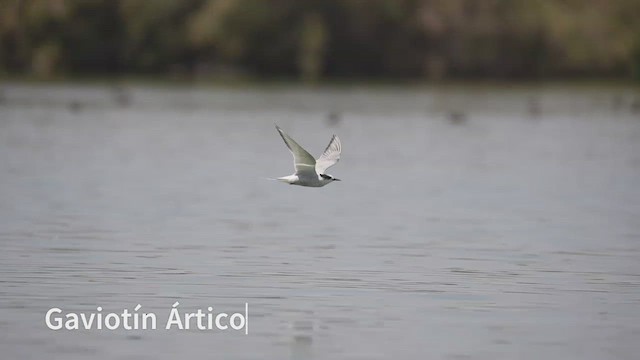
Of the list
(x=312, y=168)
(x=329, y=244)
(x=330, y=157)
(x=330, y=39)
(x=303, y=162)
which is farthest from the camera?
(x=330, y=39)

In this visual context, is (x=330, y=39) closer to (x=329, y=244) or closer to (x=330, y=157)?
(x=329, y=244)

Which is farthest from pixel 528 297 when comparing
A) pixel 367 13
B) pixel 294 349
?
pixel 367 13

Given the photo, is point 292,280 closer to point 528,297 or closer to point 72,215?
point 528,297

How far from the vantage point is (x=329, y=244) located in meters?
20.1

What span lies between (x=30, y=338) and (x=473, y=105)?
4721 cm

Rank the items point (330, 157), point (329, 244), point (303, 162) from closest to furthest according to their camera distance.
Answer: point (303, 162) → point (330, 157) → point (329, 244)

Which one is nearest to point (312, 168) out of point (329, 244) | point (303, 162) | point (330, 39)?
point (303, 162)

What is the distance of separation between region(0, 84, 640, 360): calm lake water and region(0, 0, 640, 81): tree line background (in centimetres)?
2656

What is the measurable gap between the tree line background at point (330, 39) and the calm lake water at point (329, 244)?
26.6 meters

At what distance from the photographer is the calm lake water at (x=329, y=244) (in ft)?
45.8

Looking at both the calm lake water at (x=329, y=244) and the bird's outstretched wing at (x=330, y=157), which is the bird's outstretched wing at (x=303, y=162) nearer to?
the bird's outstretched wing at (x=330, y=157)

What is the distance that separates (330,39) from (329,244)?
5315 centimetres

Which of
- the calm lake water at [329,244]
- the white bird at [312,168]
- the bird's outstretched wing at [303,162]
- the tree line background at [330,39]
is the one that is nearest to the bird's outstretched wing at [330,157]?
the white bird at [312,168]

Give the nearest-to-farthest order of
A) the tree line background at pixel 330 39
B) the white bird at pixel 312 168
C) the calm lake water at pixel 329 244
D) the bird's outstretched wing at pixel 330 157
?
the calm lake water at pixel 329 244 → the white bird at pixel 312 168 → the bird's outstretched wing at pixel 330 157 → the tree line background at pixel 330 39
